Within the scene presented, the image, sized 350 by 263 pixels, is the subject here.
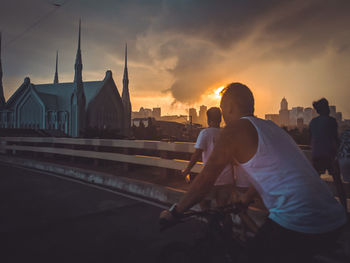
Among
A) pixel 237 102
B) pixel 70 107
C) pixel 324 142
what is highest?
pixel 70 107

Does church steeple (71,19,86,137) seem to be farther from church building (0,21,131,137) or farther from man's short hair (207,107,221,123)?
man's short hair (207,107,221,123)

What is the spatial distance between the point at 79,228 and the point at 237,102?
11.9 feet

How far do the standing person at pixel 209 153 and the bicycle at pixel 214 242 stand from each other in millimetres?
1374

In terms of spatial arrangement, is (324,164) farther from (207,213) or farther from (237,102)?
(207,213)

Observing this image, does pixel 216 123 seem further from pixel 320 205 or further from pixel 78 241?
pixel 78 241

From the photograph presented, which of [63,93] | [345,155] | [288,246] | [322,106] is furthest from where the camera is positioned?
[63,93]

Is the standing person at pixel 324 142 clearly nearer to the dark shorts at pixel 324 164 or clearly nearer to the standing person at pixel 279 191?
the dark shorts at pixel 324 164

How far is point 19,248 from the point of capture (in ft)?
11.2

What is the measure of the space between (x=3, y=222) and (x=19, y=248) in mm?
1316

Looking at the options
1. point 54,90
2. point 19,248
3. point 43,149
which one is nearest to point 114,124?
point 54,90

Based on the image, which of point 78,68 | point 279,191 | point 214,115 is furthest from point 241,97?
point 78,68

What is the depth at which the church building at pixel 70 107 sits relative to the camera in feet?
155

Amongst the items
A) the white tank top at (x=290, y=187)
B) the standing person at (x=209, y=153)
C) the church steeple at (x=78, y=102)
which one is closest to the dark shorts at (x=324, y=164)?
the standing person at (x=209, y=153)

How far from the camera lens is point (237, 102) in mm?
1721
